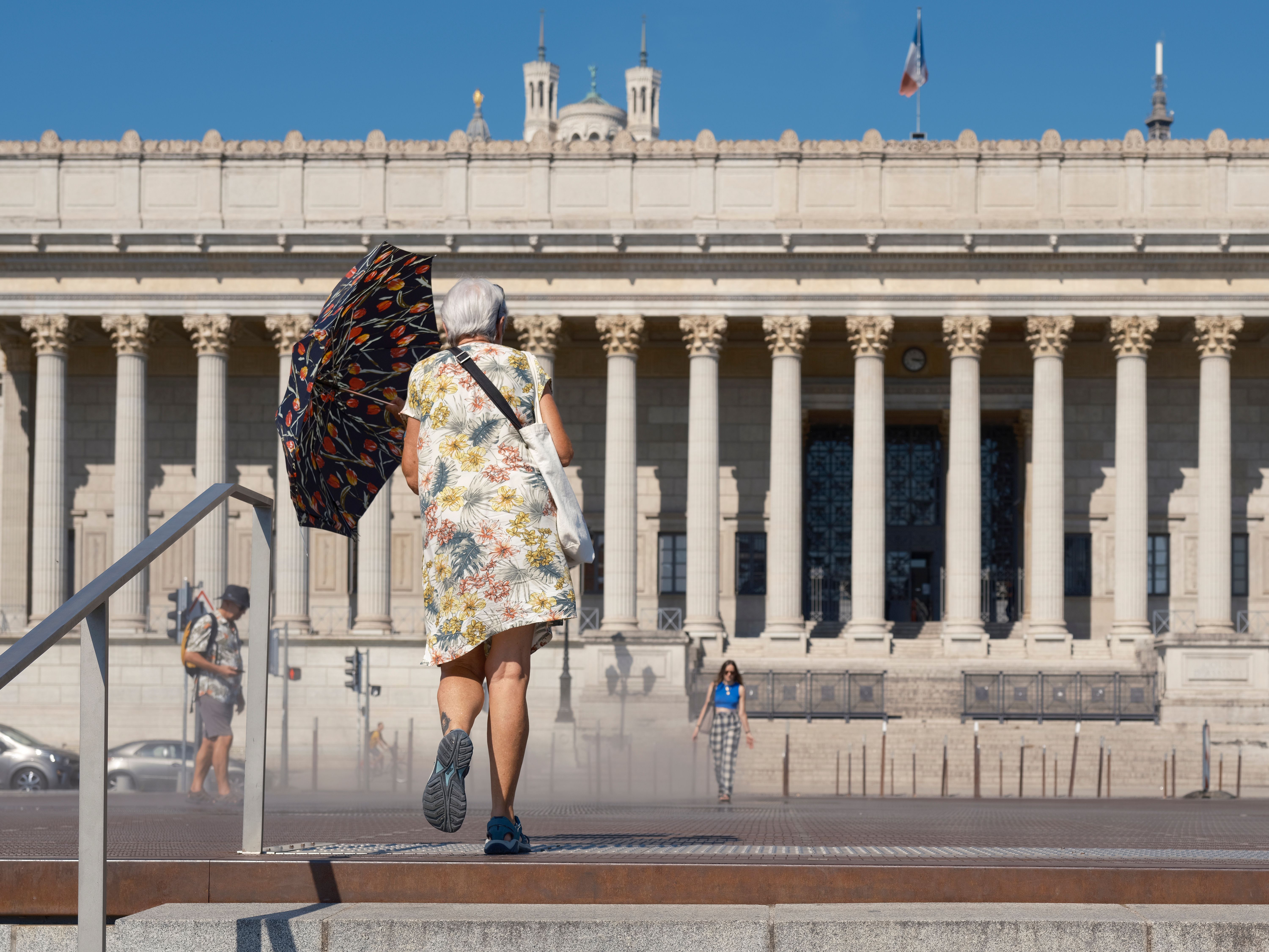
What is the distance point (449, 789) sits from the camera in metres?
8.35

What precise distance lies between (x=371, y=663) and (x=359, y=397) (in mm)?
42967

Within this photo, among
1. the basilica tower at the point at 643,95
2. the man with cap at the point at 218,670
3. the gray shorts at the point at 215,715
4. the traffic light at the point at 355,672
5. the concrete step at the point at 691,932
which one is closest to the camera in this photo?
the concrete step at the point at 691,932

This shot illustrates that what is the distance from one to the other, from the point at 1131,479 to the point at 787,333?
1072cm

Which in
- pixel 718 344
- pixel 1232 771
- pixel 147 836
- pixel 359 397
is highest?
pixel 718 344

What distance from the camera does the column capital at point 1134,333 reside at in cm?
5159

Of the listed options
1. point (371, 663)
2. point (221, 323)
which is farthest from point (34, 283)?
point (371, 663)

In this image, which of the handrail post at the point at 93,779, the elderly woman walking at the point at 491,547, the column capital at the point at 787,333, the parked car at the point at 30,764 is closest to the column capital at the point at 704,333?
the column capital at the point at 787,333

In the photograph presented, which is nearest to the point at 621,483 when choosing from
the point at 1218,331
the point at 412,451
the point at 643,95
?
the point at 1218,331

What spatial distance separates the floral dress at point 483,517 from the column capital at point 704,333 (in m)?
43.2

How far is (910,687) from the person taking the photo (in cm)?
4938

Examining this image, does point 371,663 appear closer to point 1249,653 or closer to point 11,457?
point 11,457

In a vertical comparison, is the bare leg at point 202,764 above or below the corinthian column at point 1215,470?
below

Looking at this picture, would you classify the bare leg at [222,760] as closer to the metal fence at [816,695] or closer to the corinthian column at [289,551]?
the metal fence at [816,695]

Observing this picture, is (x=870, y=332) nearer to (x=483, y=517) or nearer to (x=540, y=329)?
(x=540, y=329)
